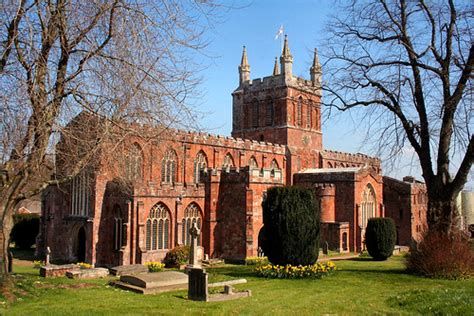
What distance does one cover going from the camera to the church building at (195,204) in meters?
26.3

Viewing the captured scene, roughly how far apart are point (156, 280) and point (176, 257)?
11255 millimetres

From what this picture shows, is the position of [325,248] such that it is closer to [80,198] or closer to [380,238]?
[380,238]

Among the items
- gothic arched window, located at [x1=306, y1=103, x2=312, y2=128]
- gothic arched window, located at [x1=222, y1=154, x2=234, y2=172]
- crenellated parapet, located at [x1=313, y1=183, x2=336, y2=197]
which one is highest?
gothic arched window, located at [x1=306, y1=103, x2=312, y2=128]

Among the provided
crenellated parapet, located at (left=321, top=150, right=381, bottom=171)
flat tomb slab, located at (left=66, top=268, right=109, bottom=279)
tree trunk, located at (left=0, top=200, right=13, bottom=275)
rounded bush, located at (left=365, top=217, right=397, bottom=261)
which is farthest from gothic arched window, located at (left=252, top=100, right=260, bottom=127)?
tree trunk, located at (left=0, top=200, right=13, bottom=275)

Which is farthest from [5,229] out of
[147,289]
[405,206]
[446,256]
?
[405,206]

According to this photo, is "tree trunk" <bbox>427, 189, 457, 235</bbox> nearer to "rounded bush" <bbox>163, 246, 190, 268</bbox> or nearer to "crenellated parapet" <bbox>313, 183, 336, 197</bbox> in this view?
"rounded bush" <bbox>163, 246, 190, 268</bbox>

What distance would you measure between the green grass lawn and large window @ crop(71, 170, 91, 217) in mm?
13131

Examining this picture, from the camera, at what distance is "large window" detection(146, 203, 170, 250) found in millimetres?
26531

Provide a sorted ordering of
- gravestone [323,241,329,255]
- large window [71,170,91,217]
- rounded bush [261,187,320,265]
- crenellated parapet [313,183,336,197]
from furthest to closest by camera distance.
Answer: crenellated parapet [313,183,336,197] < gravestone [323,241,329,255] < large window [71,170,91,217] < rounded bush [261,187,320,265]

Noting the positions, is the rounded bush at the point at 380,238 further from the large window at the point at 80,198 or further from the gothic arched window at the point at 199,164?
the large window at the point at 80,198

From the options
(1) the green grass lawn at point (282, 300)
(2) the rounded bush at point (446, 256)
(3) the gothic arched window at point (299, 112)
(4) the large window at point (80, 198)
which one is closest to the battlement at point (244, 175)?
(4) the large window at point (80, 198)

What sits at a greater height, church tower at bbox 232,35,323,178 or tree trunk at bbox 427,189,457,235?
church tower at bbox 232,35,323,178

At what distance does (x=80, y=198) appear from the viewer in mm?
28719

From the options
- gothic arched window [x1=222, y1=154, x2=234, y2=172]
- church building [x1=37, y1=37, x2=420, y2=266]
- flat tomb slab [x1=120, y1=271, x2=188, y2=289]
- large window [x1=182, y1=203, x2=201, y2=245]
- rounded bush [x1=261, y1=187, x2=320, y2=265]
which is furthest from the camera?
gothic arched window [x1=222, y1=154, x2=234, y2=172]
